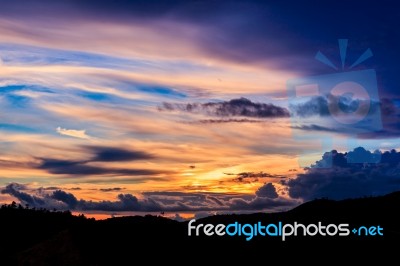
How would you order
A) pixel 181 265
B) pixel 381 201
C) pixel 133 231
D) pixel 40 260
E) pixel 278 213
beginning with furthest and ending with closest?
pixel 381 201 < pixel 278 213 < pixel 133 231 < pixel 181 265 < pixel 40 260

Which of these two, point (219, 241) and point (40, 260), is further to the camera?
point (219, 241)

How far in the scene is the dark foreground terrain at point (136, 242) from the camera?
118 feet

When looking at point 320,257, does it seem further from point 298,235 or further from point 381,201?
point 381,201

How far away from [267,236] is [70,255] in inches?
627

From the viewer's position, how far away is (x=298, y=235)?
43594 mm

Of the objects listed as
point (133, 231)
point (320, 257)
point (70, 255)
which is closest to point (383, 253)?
point (320, 257)

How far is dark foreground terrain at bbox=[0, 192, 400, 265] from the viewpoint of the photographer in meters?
36.0

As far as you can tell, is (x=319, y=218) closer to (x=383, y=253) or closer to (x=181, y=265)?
(x=383, y=253)

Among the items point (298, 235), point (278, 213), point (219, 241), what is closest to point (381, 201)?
point (278, 213)

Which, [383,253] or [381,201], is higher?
[381,201]

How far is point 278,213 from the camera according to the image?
5422cm

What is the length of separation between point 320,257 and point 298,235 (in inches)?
184

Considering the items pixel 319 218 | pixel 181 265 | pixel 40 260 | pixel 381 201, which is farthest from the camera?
pixel 381 201

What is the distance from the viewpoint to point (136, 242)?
129 feet
